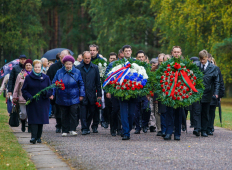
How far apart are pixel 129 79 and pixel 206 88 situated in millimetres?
2227

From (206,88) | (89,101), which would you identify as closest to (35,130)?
(89,101)

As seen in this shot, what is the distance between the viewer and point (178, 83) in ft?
33.3

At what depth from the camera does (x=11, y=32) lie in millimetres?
40469

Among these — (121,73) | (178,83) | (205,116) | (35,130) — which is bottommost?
(35,130)

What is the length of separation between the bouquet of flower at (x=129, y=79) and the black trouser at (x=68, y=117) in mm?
1064

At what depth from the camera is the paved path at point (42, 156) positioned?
23.0 feet

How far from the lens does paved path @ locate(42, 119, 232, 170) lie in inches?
278

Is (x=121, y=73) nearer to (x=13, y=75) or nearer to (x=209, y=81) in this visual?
(x=209, y=81)

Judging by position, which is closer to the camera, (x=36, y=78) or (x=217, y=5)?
(x=36, y=78)

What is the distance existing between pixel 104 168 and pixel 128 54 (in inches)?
176

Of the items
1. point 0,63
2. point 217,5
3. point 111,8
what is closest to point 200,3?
point 217,5

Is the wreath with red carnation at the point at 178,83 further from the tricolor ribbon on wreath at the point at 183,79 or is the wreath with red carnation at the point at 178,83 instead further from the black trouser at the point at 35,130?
the black trouser at the point at 35,130

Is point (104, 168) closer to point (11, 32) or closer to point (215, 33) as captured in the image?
point (215, 33)

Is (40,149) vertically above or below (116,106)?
below
